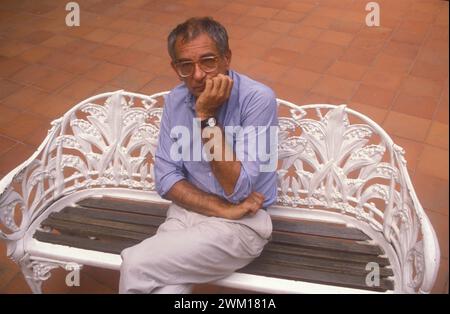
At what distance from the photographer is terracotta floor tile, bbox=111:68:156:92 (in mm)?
3799

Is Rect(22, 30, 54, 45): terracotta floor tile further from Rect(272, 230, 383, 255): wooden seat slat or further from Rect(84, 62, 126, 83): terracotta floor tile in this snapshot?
Rect(272, 230, 383, 255): wooden seat slat

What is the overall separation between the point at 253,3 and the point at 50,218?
4.18m

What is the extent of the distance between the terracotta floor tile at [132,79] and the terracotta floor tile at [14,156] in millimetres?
1102

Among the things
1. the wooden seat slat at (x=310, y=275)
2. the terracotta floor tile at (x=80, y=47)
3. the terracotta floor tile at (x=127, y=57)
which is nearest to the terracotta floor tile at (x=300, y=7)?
the terracotta floor tile at (x=127, y=57)

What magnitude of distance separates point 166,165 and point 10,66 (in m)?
3.18

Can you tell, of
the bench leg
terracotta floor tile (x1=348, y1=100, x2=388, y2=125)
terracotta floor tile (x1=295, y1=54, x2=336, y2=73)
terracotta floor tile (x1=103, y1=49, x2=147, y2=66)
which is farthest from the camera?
terracotta floor tile (x1=103, y1=49, x2=147, y2=66)

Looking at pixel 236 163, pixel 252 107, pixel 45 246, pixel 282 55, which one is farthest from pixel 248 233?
pixel 282 55

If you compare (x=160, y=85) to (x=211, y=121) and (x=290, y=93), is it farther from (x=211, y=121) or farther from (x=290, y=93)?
(x=211, y=121)

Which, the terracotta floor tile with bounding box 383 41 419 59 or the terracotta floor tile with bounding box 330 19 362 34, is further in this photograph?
the terracotta floor tile with bounding box 330 19 362 34

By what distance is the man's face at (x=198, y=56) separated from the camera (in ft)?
5.44

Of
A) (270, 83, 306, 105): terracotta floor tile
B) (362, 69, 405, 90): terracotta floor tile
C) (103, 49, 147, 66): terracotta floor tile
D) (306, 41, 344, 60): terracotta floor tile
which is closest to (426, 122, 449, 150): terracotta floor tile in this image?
(362, 69, 405, 90): terracotta floor tile

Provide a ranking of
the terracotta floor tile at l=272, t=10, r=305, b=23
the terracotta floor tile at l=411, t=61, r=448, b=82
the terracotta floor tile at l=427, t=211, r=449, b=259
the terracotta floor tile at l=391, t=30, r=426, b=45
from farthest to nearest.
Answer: the terracotta floor tile at l=272, t=10, r=305, b=23, the terracotta floor tile at l=391, t=30, r=426, b=45, the terracotta floor tile at l=411, t=61, r=448, b=82, the terracotta floor tile at l=427, t=211, r=449, b=259

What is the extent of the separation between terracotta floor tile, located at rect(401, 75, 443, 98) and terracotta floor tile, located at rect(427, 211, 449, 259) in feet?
4.88

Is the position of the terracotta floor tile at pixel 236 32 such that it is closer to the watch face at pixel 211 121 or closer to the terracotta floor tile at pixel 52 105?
the terracotta floor tile at pixel 52 105
